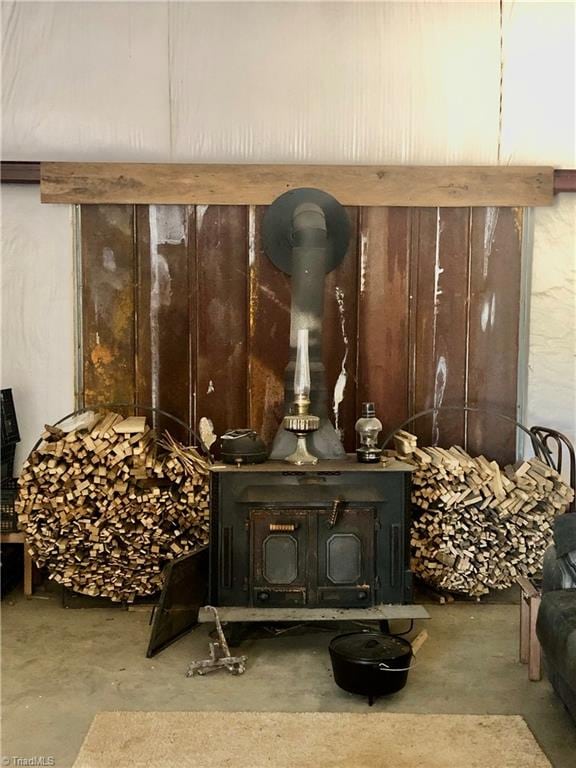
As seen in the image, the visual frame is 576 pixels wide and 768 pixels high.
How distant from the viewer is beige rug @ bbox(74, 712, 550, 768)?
260cm

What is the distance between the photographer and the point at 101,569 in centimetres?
405

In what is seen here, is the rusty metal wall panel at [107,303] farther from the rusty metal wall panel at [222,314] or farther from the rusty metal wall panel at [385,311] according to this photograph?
the rusty metal wall panel at [385,311]

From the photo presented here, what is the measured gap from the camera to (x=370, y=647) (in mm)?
3107

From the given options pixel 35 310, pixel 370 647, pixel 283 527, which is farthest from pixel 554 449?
pixel 35 310

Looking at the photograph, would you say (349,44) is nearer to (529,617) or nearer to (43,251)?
(43,251)

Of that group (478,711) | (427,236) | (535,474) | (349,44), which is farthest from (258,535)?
(349,44)

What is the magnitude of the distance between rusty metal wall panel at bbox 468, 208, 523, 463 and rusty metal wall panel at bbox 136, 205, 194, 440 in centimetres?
175

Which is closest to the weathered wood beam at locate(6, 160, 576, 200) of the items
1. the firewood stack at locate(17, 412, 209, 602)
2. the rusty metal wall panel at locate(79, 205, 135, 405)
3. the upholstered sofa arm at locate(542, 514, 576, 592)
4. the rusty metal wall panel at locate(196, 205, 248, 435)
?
the rusty metal wall panel at locate(79, 205, 135, 405)

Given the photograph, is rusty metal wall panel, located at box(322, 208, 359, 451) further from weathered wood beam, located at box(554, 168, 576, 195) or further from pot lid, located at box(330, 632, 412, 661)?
pot lid, located at box(330, 632, 412, 661)

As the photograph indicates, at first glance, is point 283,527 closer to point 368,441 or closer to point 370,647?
point 368,441

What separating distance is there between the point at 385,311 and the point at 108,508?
2.01m

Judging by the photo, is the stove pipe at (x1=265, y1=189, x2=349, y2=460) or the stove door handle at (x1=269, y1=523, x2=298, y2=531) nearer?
the stove door handle at (x1=269, y1=523, x2=298, y2=531)

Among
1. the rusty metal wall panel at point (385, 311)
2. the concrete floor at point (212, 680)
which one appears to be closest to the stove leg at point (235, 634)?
the concrete floor at point (212, 680)

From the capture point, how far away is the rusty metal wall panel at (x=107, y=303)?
4.57m
